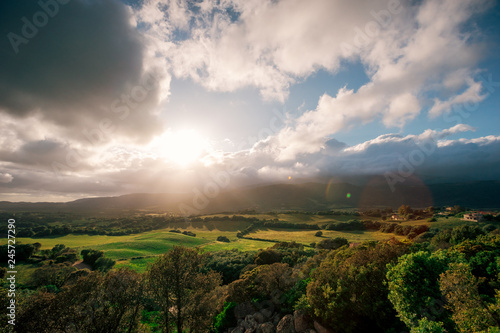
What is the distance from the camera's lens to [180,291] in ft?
72.8

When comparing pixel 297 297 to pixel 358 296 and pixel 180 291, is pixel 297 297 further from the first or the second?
pixel 180 291

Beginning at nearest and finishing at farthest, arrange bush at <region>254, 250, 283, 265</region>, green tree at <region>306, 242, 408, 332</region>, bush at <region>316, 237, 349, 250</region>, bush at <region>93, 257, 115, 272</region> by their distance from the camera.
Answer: green tree at <region>306, 242, 408, 332</region> < bush at <region>254, 250, 283, 265</region> < bush at <region>93, 257, 115, 272</region> < bush at <region>316, 237, 349, 250</region>

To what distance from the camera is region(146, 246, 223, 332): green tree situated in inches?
858

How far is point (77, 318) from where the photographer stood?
53.7ft

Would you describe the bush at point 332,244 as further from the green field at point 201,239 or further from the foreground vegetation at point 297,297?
the foreground vegetation at point 297,297

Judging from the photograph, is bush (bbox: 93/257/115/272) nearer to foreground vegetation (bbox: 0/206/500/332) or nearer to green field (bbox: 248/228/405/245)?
foreground vegetation (bbox: 0/206/500/332)

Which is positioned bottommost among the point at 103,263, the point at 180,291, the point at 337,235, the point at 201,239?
the point at 201,239

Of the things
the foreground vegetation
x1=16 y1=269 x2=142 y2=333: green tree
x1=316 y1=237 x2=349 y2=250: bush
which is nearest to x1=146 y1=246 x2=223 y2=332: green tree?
the foreground vegetation

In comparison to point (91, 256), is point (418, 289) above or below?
above

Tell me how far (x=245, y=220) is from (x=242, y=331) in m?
117

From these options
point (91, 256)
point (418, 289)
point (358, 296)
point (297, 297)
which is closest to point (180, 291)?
point (297, 297)

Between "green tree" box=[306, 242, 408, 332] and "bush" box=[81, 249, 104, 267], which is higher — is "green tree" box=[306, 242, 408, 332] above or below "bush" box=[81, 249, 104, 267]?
above

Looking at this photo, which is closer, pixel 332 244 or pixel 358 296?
pixel 358 296

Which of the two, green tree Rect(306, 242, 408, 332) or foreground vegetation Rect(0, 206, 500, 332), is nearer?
foreground vegetation Rect(0, 206, 500, 332)
